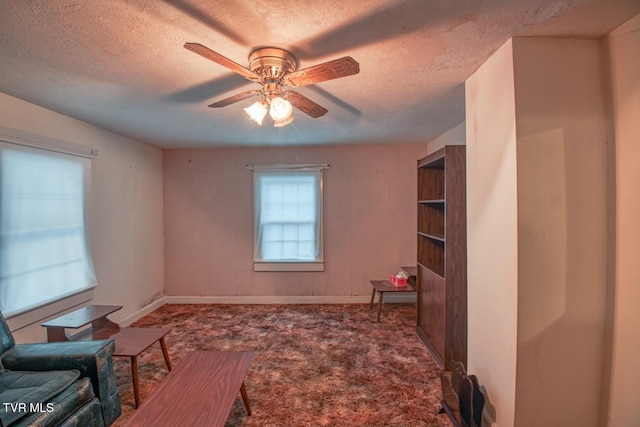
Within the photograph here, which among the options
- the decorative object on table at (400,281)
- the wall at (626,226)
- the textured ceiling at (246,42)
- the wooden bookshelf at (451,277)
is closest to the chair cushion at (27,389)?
the textured ceiling at (246,42)

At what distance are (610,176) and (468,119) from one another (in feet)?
2.71

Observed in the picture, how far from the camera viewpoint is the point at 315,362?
2656mm

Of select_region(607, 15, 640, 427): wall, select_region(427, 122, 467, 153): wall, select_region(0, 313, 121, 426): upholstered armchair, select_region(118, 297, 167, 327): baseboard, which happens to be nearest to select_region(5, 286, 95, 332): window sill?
select_region(0, 313, 121, 426): upholstered armchair

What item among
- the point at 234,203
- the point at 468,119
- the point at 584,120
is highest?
the point at 468,119

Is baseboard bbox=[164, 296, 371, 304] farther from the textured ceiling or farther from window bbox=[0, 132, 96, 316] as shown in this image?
the textured ceiling

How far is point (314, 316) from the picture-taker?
3.77m

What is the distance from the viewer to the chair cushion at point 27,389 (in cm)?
138

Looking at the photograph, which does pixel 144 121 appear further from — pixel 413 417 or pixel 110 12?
pixel 413 417

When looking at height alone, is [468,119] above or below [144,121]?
below

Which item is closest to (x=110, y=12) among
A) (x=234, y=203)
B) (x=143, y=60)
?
(x=143, y=60)

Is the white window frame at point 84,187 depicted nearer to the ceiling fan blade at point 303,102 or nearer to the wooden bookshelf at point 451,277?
the ceiling fan blade at point 303,102

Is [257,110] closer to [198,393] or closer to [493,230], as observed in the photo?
[493,230]

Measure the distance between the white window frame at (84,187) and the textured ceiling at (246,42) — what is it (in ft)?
1.03

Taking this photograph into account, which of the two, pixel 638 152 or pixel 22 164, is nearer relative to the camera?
pixel 638 152
